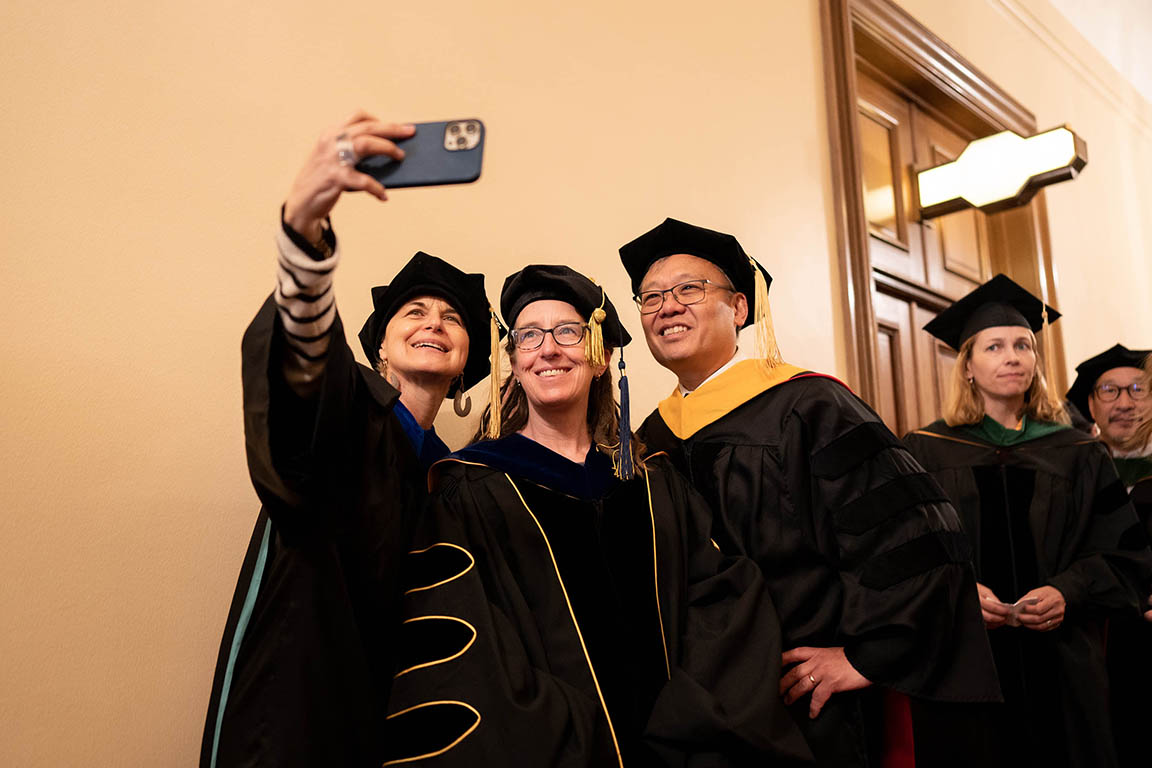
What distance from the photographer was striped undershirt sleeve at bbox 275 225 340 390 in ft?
4.21

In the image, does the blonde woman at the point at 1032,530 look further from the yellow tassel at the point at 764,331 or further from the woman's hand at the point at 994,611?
the yellow tassel at the point at 764,331

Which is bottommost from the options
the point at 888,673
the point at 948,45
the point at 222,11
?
the point at 888,673

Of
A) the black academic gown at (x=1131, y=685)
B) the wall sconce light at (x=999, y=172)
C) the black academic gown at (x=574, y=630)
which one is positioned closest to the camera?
the black academic gown at (x=574, y=630)

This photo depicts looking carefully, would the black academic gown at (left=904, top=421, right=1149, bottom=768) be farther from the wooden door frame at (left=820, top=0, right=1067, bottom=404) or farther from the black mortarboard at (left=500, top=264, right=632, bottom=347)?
the black mortarboard at (left=500, top=264, right=632, bottom=347)

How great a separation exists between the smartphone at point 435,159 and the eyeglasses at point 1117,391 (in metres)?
4.04

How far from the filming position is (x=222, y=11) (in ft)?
7.70

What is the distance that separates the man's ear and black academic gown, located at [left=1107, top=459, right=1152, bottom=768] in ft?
7.29

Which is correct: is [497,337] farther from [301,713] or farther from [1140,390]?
[1140,390]

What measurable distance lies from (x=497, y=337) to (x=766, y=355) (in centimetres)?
77

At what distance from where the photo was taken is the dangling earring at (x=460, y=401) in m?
2.48

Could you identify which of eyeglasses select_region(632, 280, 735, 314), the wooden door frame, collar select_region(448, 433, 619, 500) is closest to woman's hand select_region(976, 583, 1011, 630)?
the wooden door frame

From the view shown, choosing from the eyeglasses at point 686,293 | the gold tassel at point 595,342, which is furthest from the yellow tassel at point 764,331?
the gold tassel at point 595,342

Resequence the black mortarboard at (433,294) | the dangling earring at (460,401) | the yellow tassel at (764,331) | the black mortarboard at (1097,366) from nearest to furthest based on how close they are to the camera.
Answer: the black mortarboard at (433,294) → the yellow tassel at (764,331) → the dangling earring at (460,401) → the black mortarboard at (1097,366)

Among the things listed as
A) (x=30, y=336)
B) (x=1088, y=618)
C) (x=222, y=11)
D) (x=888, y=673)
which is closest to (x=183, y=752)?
(x=30, y=336)
